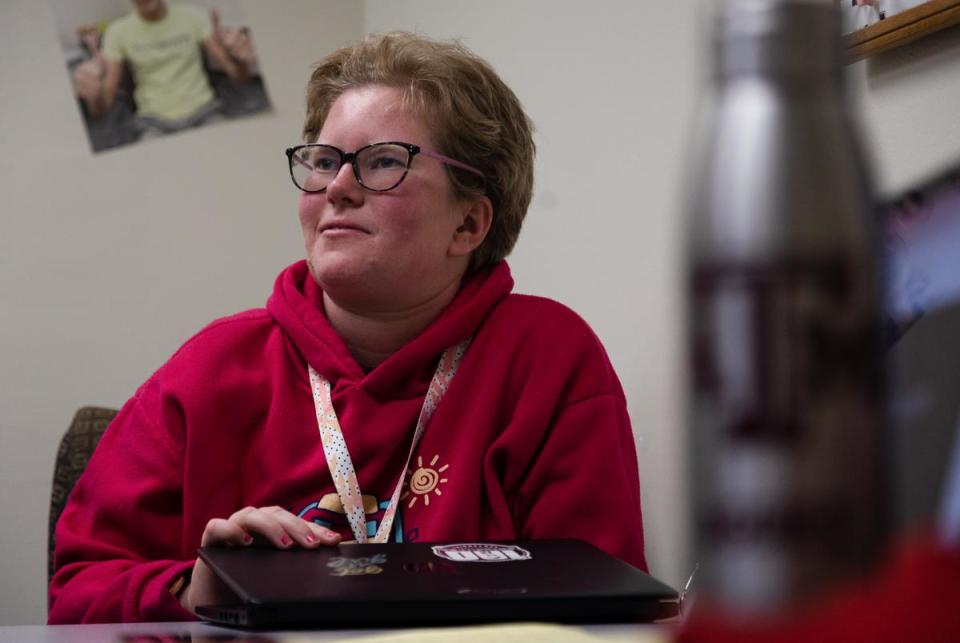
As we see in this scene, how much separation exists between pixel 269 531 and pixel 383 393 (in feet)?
Answer: 1.27

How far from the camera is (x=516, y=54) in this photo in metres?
2.23

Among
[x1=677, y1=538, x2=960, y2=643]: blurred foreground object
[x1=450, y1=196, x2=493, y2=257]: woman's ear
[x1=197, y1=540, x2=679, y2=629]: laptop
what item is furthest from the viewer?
[x1=450, y1=196, x2=493, y2=257]: woman's ear

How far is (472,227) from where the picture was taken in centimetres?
154

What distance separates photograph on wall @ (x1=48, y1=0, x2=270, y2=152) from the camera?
2666 mm

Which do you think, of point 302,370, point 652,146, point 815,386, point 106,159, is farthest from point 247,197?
point 815,386

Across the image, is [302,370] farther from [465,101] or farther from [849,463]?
[849,463]

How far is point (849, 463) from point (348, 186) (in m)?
1.14

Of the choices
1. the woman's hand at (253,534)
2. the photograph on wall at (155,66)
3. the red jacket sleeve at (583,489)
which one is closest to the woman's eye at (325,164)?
the red jacket sleeve at (583,489)

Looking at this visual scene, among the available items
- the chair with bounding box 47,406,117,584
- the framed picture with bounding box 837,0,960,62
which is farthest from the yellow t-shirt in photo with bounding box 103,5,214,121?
the framed picture with bounding box 837,0,960,62

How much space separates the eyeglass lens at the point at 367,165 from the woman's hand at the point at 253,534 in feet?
1.63

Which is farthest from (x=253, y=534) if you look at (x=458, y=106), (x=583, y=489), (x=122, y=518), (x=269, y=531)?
(x=458, y=106)

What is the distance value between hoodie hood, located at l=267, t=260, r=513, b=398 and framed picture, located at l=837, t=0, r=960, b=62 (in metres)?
0.53

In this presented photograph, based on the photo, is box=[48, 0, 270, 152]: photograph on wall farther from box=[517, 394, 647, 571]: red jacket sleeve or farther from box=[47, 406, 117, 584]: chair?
box=[517, 394, 647, 571]: red jacket sleeve

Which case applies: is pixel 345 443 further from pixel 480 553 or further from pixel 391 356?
pixel 480 553
